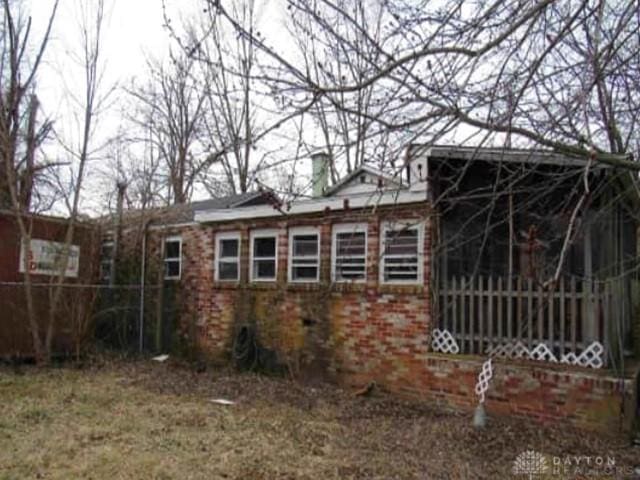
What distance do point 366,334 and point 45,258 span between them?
6.06 metres

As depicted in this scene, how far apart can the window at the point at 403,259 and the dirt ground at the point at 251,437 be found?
5.47ft

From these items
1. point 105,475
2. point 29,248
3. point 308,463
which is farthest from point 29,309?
point 308,463

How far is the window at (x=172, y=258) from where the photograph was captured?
12143 mm

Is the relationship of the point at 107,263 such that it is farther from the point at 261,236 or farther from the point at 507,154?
the point at 507,154

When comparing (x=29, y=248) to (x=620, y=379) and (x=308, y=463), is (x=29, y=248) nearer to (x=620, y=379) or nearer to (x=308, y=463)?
(x=308, y=463)

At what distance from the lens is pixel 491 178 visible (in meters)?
8.05

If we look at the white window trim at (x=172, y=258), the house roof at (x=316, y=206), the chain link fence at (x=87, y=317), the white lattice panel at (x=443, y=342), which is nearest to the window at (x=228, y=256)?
the house roof at (x=316, y=206)

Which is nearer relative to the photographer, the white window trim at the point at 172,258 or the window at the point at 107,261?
the white window trim at the point at 172,258

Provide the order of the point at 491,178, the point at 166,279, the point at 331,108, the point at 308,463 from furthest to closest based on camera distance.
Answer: the point at 166,279 < the point at 491,178 < the point at 308,463 < the point at 331,108

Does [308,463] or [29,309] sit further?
[29,309]

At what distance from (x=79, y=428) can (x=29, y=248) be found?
16.6ft

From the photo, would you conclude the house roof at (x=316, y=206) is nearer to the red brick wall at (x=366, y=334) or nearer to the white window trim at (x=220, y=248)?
the red brick wall at (x=366, y=334)

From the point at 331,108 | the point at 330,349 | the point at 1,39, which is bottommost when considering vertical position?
the point at 330,349

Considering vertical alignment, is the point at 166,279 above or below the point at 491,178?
below
